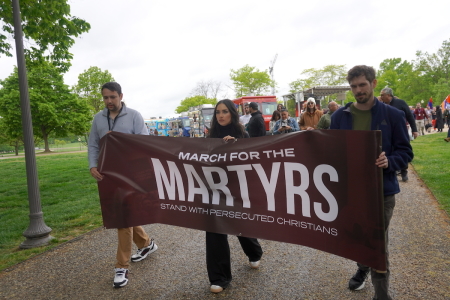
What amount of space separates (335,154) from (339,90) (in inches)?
869

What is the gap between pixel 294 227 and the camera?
3.07m

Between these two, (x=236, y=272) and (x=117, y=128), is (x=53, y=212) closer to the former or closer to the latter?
(x=117, y=128)

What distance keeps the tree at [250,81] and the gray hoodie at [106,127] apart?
5791 cm

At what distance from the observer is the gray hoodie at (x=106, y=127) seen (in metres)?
4.05

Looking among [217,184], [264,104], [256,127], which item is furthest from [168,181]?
[264,104]

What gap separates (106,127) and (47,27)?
6566mm

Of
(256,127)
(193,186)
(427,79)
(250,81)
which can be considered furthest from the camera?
(250,81)

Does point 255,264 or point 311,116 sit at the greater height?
point 311,116

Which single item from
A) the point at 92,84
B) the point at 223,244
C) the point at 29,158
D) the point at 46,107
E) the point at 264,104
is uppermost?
the point at 92,84

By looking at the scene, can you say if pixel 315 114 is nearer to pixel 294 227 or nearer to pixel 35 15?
pixel 294 227

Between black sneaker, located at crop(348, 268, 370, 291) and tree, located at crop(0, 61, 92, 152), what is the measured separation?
4058 centimetres

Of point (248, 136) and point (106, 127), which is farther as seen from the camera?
point (106, 127)

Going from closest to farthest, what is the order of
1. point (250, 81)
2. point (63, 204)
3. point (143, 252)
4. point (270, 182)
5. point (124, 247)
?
point (270, 182)
point (124, 247)
point (143, 252)
point (63, 204)
point (250, 81)

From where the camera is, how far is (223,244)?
11.5ft
